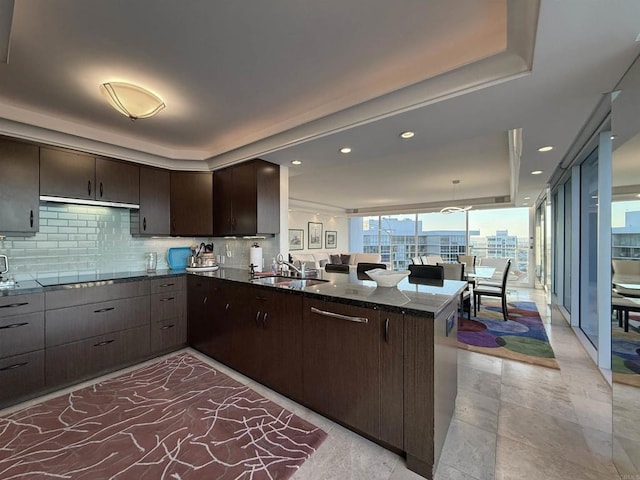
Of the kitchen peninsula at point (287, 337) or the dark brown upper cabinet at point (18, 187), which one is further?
the dark brown upper cabinet at point (18, 187)

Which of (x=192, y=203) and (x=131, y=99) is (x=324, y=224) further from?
(x=131, y=99)

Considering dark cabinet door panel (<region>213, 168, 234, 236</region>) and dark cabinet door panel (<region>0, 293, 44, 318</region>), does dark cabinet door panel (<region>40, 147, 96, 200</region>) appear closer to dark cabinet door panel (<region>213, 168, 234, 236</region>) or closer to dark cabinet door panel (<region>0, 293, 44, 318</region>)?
dark cabinet door panel (<region>0, 293, 44, 318</region>)

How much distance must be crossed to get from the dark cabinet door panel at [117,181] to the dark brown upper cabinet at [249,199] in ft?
3.06

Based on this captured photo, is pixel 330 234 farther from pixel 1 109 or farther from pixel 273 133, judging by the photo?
pixel 1 109

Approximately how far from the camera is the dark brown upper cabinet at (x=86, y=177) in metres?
2.63

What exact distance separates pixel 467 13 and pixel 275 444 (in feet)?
8.96

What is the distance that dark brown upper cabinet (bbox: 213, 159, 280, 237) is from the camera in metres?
3.21

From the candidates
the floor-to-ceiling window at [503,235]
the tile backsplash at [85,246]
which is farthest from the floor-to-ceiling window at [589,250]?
the floor-to-ceiling window at [503,235]

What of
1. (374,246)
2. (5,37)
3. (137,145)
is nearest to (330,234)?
(374,246)

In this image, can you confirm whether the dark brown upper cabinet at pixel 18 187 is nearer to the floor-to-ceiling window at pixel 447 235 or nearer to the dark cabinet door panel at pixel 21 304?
the dark cabinet door panel at pixel 21 304

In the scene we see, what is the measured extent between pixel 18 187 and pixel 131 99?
4.66 ft

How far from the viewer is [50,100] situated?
2.31 metres

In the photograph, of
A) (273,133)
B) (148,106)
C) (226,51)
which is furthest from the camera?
(273,133)

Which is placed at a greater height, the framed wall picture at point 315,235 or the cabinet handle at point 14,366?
the framed wall picture at point 315,235
